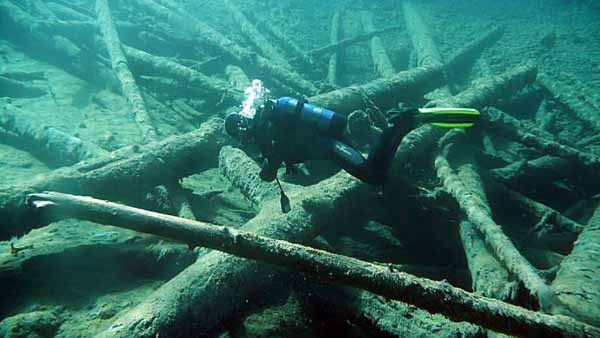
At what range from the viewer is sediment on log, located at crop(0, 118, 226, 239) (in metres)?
3.12

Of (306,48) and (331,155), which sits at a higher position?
(306,48)

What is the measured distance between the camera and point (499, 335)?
7.20 feet

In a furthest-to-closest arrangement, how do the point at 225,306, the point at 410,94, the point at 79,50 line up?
the point at 79,50 → the point at 410,94 → the point at 225,306

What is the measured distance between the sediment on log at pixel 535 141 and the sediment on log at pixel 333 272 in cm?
340

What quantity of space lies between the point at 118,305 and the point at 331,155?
2.39m

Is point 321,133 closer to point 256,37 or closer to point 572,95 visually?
point 572,95

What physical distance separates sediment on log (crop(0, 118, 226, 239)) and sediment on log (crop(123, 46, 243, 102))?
1.64 m

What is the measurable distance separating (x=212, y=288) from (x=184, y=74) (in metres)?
5.40

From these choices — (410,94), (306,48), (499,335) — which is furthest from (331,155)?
(306,48)

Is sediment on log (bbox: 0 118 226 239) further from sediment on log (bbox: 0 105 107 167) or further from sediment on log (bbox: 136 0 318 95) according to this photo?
sediment on log (bbox: 136 0 318 95)

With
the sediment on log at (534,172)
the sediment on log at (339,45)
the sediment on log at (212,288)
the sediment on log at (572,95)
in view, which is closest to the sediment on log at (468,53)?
the sediment on log at (572,95)

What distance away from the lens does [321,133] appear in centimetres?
346

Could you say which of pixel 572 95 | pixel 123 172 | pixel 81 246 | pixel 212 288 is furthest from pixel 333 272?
pixel 572 95

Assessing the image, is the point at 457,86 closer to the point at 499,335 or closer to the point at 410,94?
the point at 410,94
